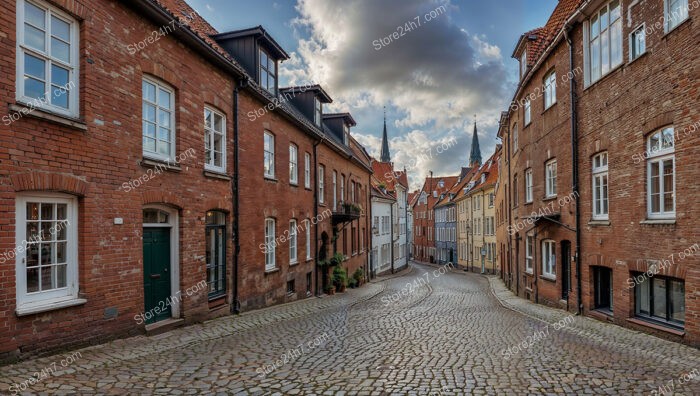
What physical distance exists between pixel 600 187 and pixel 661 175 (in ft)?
8.55

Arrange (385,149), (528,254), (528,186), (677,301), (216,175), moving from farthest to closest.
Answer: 1. (385,149)
2. (528,186)
3. (528,254)
4. (216,175)
5. (677,301)

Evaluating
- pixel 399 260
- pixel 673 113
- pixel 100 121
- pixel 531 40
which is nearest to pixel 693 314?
pixel 673 113

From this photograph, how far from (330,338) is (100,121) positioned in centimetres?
623

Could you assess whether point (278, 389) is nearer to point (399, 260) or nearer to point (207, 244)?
point (207, 244)

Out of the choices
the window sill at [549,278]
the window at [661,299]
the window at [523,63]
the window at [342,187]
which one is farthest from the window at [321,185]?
the window at [661,299]

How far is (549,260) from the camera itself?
53.5 feet

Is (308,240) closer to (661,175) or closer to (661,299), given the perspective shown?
(661,299)

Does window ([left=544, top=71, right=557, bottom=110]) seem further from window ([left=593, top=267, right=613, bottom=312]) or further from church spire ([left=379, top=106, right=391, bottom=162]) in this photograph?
church spire ([left=379, top=106, right=391, bottom=162])

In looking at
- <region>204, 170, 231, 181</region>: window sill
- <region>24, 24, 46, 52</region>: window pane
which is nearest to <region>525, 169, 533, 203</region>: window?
<region>204, 170, 231, 181</region>: window sill

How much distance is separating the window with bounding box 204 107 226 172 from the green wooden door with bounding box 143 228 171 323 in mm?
2398

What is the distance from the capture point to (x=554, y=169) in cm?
1577

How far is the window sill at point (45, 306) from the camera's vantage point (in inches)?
259

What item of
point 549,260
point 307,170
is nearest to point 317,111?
point 307,170

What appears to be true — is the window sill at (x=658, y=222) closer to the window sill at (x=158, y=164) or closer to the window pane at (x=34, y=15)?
the window sill at (x=158, y=164)
